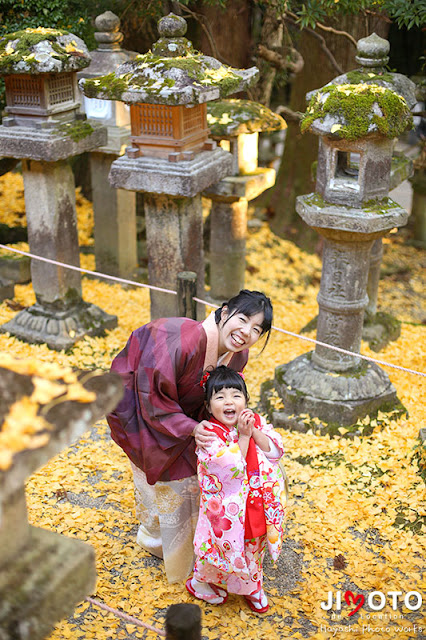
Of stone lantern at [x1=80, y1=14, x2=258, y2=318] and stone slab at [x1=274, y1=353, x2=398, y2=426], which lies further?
stone slab at [x1=274, y1=353, x2=398, y2=426]

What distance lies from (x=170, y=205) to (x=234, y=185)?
1.19 meters

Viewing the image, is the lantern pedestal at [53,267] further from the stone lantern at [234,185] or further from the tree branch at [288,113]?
the tree branch at [288,113]

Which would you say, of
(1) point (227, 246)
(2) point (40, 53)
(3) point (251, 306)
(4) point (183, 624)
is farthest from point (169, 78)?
(4) point (183, 624)

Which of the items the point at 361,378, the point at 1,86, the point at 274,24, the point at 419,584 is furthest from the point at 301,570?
the point at 274,24

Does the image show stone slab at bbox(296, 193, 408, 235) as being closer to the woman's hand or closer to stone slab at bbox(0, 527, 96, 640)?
the woman's hand

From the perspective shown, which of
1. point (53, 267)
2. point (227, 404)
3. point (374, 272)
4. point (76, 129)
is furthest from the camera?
point (374, 272)

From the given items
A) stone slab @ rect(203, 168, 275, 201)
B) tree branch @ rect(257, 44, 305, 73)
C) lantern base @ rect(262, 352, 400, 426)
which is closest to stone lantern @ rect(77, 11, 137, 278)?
stone slab @ rect(203, 168, 275, 201)

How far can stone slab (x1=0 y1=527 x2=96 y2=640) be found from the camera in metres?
1.79

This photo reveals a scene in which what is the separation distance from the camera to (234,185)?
669 cm

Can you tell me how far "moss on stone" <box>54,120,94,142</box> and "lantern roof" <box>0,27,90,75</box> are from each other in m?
0.47

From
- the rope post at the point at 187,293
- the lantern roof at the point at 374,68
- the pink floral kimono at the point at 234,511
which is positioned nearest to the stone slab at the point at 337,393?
the rope post at the point at 187,293

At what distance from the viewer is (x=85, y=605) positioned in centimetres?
372

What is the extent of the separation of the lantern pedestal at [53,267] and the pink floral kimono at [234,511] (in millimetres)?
3355

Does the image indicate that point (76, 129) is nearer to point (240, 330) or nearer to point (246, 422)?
point (240, 330)
